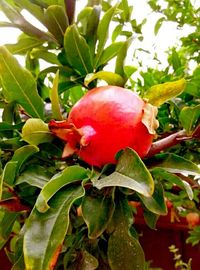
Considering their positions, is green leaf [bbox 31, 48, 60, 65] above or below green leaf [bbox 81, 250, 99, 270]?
above

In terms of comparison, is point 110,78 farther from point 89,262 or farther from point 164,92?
point 89,262

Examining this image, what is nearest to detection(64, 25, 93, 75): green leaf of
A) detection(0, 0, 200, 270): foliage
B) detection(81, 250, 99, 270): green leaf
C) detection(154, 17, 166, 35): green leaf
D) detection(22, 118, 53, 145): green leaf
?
detection(0, 0, 200, 270): foliage

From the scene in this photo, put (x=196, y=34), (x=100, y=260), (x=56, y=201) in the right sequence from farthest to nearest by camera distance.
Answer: (x=196, y=34) < (x=100, y=260) < (x=56, y=201)

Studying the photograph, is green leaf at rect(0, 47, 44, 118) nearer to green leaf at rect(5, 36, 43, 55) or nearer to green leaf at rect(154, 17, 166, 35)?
green leaf at rect(5, 36, 43, 55)

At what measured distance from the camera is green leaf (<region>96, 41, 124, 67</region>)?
50 cm

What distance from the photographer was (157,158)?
16.6 inches

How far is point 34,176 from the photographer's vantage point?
0.41 m

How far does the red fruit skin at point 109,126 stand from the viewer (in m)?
0.37

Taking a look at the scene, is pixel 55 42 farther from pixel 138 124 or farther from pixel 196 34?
pixel 196 34

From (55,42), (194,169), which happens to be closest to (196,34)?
(55,42)

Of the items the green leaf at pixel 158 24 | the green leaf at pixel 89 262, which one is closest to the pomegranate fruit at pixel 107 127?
the green leaf at pixel 89 262

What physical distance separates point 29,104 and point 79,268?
189mm

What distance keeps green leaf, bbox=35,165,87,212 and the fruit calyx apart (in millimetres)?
26

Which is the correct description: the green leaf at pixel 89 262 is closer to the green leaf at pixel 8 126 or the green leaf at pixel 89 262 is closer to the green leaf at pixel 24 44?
the green leaf at pixel 8 126
